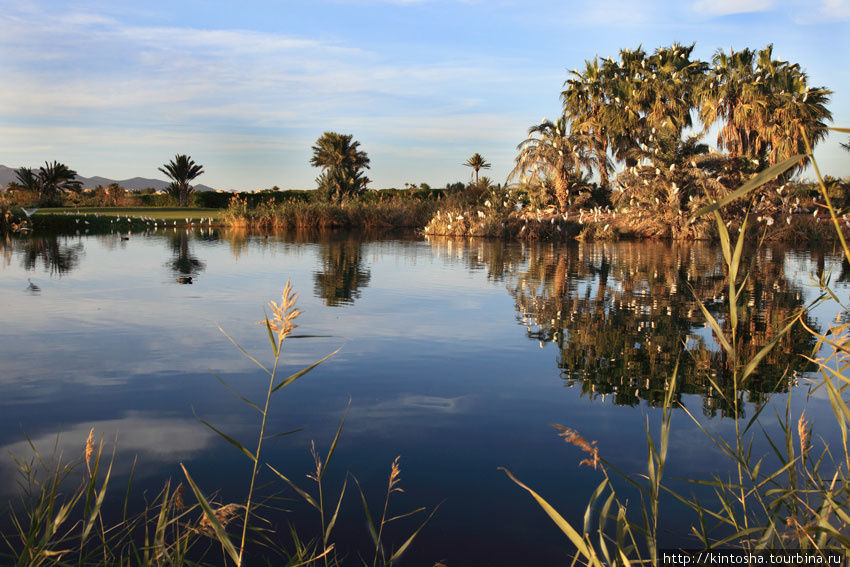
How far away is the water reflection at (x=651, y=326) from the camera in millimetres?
5430

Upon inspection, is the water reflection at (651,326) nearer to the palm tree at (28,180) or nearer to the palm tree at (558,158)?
the palm tree at (558,158)

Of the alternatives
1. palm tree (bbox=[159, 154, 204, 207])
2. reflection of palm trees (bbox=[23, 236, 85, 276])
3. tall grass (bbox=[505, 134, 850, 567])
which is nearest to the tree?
palm tree (bbox=[159, 154, 204, 207])

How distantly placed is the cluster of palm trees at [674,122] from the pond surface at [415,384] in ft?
37.5

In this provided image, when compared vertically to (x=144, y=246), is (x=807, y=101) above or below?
above

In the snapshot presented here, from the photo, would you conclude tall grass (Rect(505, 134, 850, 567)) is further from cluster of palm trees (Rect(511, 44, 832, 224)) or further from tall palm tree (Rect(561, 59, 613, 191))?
tall palm tree (Rect(561, 59, 613, 191))

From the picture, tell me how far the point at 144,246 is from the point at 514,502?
21046 millimetres

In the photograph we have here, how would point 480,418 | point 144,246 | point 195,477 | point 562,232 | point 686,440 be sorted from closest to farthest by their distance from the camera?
point 195,477 < point 686,440 < point 480,418 < point 144,246 < point 562,232

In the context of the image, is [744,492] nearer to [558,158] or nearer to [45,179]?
[558,158]

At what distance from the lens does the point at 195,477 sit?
3.54 meters

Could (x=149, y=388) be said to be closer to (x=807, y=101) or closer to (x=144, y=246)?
(x=144, y=246)

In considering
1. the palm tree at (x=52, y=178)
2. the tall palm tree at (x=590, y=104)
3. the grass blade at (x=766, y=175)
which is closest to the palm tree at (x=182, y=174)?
the palm tree at (x=52, y=178)

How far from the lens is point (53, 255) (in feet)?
57.4

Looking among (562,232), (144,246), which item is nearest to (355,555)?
(144,246)

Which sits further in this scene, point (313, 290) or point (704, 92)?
point (704, 92)
